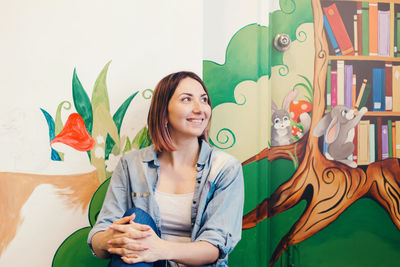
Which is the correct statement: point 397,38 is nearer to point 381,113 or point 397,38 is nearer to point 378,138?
point 381,113

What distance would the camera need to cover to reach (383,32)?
1.61 m

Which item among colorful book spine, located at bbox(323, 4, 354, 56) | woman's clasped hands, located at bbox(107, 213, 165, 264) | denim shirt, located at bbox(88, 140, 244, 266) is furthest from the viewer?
colorful book spine, located at bbox(323, 4, 354, 56)

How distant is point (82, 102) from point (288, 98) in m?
0.96

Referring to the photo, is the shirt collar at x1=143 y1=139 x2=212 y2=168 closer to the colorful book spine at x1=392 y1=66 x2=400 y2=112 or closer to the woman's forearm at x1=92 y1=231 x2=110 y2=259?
the woman's forearm at x1=92 y1=231 x2=110 y2=259

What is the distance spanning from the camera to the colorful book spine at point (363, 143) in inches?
63.2

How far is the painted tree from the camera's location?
62.8 inches

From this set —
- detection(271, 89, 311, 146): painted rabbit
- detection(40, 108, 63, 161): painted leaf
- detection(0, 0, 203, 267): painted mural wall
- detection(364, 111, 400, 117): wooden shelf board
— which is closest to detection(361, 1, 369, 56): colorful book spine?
detection(364, 111, 400, 117): wooden shelf board

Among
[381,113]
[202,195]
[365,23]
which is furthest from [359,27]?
[202,195]

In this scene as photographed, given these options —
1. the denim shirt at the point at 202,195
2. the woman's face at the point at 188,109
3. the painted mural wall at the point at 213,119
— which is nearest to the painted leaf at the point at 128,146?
the painted mural wall at the point at 213,119

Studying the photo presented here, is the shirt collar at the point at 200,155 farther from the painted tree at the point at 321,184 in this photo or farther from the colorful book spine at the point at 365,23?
the colorful book spine at the point at 365,23

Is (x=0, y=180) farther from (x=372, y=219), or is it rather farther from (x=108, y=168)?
(x=372, y=219)

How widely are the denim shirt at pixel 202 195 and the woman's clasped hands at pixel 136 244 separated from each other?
141 mm

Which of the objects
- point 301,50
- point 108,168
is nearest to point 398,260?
point 301,50

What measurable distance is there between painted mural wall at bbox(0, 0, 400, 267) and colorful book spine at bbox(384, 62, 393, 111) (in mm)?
46
